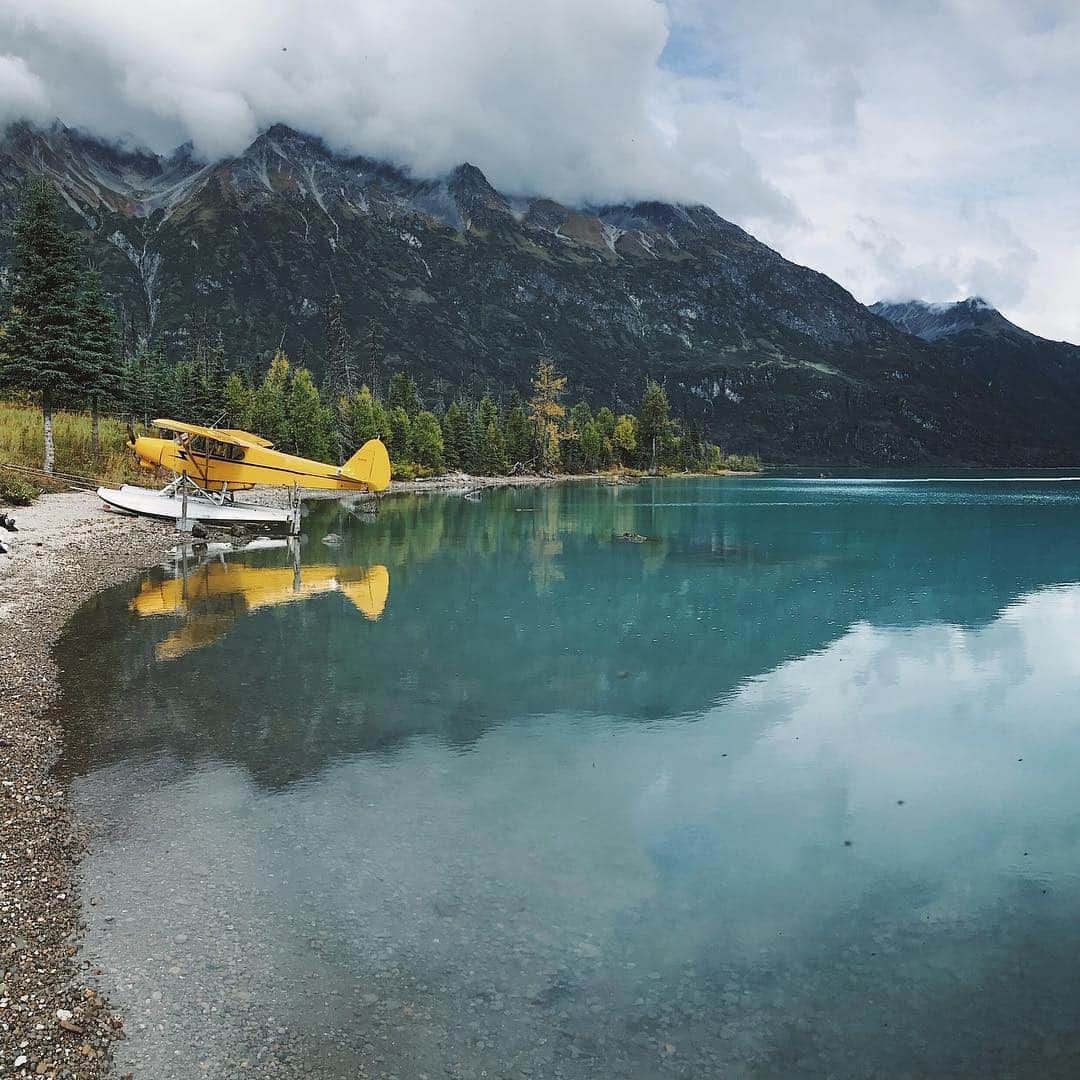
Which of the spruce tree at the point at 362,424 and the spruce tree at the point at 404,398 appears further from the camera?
the spruce tree at the point at 404,398

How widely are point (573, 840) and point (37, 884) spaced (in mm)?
5701

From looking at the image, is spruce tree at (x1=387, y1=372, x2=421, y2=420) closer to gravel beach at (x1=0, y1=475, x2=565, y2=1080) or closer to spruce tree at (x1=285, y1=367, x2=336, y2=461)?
spruce tree at (x1=285, y1=367, x2=336, y2=461)

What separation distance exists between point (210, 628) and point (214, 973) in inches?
549

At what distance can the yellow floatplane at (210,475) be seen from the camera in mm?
36062

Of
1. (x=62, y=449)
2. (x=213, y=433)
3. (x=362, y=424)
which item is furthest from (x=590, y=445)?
(x=213, y=433)

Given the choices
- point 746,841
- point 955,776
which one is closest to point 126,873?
point 746,841

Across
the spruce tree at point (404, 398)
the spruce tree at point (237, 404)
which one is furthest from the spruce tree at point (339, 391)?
the spruce tree at point (237, 404)

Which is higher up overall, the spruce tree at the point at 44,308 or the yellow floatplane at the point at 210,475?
the spruce tree at the point at 44,308

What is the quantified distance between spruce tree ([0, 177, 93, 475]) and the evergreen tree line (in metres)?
0.06

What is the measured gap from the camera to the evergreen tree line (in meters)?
40.1

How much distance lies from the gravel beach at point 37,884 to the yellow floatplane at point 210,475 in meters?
17.3

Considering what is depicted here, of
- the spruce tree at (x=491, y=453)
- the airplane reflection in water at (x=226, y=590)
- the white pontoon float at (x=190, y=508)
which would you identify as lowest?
the airplane reflection in water at (x=226, y=590)

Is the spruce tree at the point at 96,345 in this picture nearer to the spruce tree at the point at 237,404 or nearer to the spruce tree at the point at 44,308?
the spruce tree at the point at 44,308

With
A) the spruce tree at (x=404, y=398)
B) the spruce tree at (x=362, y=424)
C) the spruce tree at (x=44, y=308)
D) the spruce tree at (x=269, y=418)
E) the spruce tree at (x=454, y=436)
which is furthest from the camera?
the spruce tree at (x=404, y=398)
